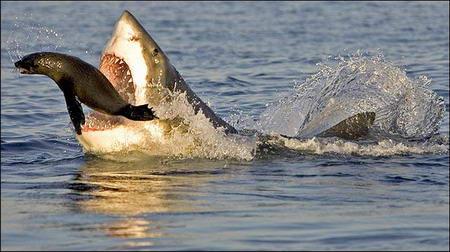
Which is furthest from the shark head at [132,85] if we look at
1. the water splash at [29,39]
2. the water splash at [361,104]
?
the water splash at [29,39]

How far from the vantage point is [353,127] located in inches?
449

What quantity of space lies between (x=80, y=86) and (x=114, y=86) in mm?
270

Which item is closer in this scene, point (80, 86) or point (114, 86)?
point (80, 86)

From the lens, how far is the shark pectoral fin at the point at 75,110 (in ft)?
31.1

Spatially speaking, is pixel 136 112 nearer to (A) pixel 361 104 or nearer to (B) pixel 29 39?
(A) pixel 361 104

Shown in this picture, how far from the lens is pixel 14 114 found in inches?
567

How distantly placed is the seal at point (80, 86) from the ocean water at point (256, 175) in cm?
48

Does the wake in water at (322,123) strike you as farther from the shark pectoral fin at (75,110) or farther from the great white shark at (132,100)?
the shark pectoral fin at (75,110)

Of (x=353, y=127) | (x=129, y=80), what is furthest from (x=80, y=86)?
(x=353, y=127)

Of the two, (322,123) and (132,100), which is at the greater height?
(132,100)

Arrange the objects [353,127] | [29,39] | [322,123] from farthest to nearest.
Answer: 1. [29,39]
2. [322,123]
3. [353,127]

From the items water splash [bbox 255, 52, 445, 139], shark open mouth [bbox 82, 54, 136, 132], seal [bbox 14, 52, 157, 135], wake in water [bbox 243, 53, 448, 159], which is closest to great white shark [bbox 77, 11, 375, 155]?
shark open mouth [bbox 82, 54, 136, 132]

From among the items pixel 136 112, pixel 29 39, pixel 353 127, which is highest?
pixel 136 112

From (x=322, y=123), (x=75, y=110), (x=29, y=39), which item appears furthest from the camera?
(x=29, y=39)
